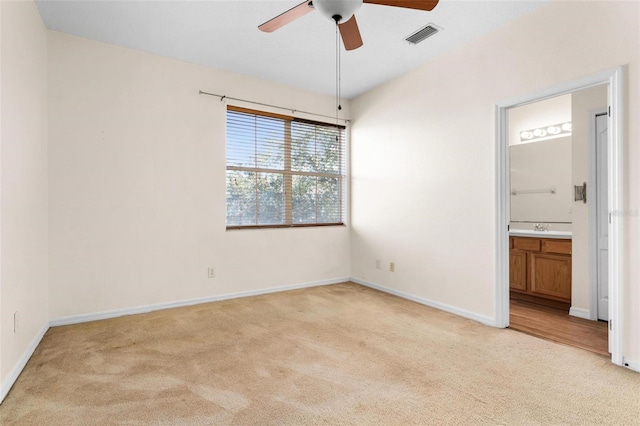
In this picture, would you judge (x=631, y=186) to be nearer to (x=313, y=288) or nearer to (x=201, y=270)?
(x=313, y=288)

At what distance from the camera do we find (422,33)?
10.1 feet

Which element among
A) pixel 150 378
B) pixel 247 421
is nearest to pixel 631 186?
pixel 247 421

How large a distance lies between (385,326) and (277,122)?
9.41 ft

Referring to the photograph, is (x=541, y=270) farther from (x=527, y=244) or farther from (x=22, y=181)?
(x=22, y=181)

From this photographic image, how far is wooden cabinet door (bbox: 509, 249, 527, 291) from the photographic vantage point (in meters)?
4.07

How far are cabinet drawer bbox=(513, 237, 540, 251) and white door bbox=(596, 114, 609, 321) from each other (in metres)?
0.68

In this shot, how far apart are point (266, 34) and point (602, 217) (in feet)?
12.1

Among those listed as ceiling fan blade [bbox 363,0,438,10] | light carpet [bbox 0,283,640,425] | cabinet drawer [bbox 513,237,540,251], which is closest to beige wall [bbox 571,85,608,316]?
cabinet drawer [bbox 513,237,540,251]

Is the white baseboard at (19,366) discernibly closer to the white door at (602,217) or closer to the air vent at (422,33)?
the air vent at (422,33)

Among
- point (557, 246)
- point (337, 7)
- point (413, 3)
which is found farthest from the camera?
point (557, 246)

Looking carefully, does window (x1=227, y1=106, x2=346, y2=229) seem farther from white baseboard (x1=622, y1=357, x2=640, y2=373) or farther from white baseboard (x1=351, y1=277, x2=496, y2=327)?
white baseboard (x1=622, y1=357, x2=640, y2=373)

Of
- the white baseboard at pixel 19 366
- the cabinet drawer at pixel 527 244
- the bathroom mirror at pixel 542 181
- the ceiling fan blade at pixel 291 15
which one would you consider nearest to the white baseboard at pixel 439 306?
the cabinet drawer at pixel 527 244

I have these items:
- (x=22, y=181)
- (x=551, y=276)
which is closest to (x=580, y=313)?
(x=551, y=276)

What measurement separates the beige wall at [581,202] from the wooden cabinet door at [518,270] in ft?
2.02
